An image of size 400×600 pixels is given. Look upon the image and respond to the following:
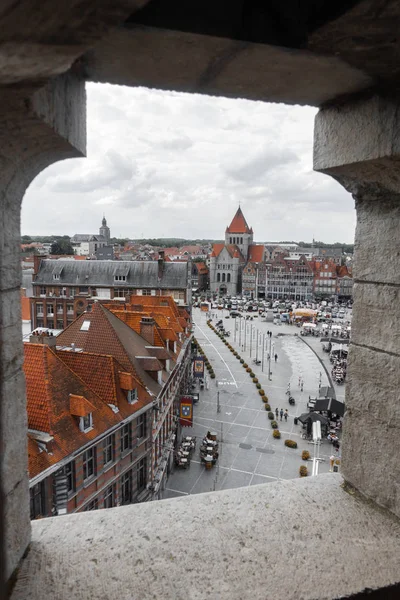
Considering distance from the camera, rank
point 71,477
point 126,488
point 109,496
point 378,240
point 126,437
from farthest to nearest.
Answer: point 126,488
point 126,437
point 109,496
point 71,477
point 378,240

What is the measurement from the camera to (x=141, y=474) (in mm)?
15219

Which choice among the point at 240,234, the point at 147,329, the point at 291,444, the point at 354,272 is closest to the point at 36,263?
the point at 147,329

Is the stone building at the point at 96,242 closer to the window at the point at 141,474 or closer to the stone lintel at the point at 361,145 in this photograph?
the window at the point at 141,474

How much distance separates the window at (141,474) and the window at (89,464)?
3201 millimetres

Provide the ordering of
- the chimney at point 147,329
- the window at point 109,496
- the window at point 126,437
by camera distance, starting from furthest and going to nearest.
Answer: the chimney at point 147,329
the window at point 126,437
the window at point 109,496

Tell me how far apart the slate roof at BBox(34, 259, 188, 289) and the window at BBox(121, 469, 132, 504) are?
28568 millimetres

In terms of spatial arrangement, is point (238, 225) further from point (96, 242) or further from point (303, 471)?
point (303, 471)

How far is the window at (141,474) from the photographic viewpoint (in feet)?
49.1

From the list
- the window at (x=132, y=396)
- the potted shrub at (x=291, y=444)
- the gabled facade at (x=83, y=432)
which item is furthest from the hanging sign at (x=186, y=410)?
the window at (x=132, y=396)

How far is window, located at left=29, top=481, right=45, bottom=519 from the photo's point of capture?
381 inches

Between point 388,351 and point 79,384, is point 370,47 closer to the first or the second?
point 388,351

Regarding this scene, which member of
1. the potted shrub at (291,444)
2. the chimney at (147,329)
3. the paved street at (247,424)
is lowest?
the paved street at (247,424)

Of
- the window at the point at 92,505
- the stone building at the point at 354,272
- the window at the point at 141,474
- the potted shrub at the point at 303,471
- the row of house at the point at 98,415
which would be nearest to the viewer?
the stone building at the point at 354,272

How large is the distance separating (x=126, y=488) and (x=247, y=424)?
1142 centimetres
